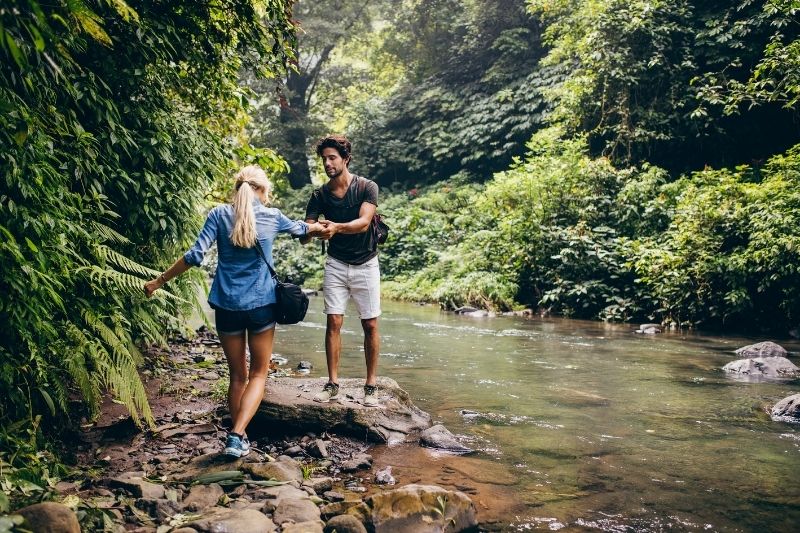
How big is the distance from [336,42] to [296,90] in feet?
11.8

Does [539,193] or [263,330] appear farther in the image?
[539,193]

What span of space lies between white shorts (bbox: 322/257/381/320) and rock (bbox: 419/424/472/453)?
3.57 ft

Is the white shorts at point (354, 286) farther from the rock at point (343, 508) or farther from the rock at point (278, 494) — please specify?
the rock at point (343, 508)

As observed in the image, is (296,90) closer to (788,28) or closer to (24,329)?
(788,28)

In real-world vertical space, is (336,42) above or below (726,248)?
above

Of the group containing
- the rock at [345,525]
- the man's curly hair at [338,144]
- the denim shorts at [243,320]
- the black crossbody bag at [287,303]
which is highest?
the man's curly hair at [338,144]

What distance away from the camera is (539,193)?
15.7 metres

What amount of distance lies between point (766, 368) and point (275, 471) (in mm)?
6412

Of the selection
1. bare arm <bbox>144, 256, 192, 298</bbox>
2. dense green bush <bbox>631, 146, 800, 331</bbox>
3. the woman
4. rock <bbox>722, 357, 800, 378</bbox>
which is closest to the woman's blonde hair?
the woman

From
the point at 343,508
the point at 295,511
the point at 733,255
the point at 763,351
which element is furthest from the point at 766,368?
Result: the point at 295,511

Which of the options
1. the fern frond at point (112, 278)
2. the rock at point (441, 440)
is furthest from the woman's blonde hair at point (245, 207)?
the rock at point (441, 440)

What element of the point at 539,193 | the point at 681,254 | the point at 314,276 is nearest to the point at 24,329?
the point at 681,254

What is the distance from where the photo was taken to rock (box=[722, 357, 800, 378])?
7.20 m

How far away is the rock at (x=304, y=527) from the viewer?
9.21 feet
